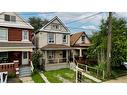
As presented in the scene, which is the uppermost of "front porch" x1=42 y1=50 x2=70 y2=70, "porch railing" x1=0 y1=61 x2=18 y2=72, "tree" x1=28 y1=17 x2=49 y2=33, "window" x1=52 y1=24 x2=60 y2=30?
"tree" x1=28 y1=17 x2=49 y2=33

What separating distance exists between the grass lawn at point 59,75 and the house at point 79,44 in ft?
1.23

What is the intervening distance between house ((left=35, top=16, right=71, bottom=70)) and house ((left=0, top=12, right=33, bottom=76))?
28 centimetres

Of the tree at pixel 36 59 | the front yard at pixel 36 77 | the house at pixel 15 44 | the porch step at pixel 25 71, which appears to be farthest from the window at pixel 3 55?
the front yard at pixel 36 77

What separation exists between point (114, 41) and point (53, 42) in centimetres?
142

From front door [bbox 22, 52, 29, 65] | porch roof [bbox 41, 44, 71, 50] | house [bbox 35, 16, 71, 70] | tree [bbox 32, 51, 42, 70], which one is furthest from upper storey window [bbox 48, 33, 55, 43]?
front door [bbox 22, 52, 29, 65]

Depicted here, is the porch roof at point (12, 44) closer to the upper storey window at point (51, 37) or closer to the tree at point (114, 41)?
the upper storey window at point (51, 37)

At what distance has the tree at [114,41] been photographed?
178 inches

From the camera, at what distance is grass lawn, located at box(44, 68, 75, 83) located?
14.5ft

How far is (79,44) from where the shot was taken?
4.54 m

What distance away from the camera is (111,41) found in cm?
453

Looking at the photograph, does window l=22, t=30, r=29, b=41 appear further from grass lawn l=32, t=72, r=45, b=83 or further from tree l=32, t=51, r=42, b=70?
grass lawn l=32, t=72, r=45, b=83
